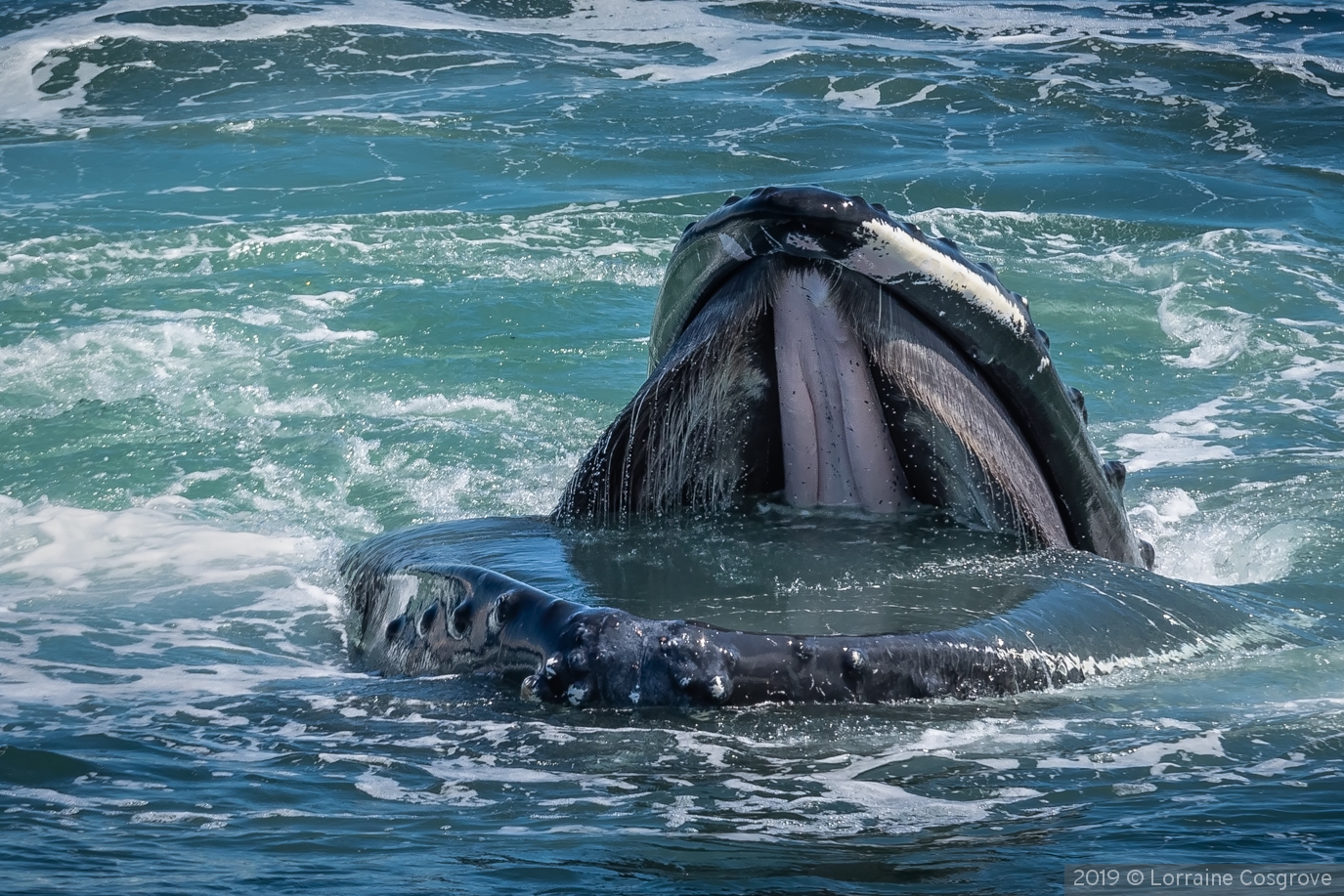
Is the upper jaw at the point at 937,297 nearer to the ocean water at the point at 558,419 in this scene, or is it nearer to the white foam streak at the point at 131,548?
the ocean water at the point at 558,419

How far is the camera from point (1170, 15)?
35844mm

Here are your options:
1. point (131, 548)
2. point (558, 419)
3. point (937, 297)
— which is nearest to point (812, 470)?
point (937, 297)

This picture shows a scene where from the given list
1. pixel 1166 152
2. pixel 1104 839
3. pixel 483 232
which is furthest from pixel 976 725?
pixel 1166 152

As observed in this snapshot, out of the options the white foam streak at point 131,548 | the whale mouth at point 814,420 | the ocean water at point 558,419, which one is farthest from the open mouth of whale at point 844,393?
the white foam streak at point 131,548

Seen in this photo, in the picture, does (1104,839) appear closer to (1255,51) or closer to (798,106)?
(798,106)

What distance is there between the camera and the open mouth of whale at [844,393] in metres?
Answer: 4.93

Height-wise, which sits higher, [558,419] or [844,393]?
[844,393]

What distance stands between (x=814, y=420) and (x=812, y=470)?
0.23 m

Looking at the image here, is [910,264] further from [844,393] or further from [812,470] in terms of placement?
[812,470]

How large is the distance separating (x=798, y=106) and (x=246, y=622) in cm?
2174

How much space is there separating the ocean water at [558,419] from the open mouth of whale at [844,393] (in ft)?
0.75

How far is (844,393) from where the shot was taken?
5.27 meters

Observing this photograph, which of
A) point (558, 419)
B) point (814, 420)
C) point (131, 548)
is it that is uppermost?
point (814, 420)

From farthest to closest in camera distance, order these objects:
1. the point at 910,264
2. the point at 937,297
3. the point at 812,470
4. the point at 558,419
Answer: the point at 558,419 → the point at 812,470 → the point at 937,297 → the point at 910,264
